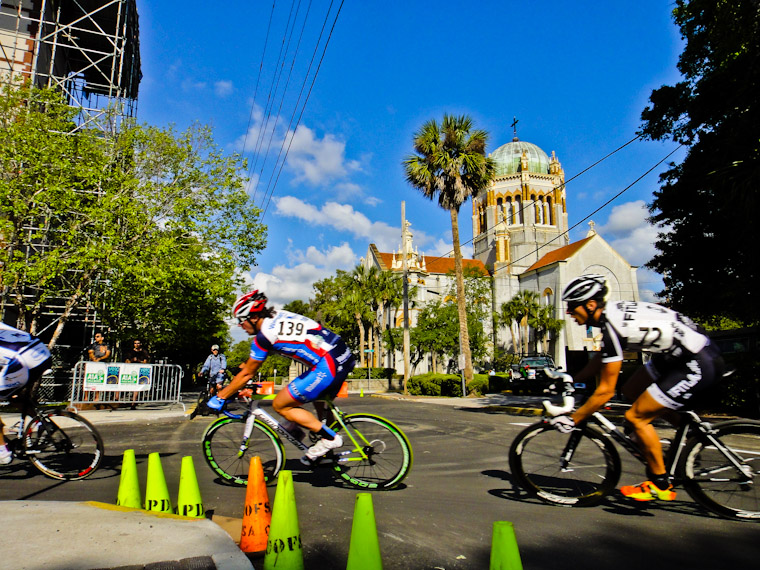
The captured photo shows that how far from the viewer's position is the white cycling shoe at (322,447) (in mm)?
4344

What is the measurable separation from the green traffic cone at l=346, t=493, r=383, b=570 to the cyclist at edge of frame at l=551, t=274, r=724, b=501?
2047 mm

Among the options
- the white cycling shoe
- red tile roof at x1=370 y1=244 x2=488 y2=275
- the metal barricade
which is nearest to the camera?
the white cycling shoe

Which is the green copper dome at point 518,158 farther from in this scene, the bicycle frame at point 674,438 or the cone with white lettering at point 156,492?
the cone with white lettering at point 156,492

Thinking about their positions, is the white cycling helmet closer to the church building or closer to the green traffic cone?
the green traffic cone

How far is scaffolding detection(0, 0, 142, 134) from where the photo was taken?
22.2m

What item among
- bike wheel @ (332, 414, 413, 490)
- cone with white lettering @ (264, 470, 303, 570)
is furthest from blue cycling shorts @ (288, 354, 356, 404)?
cone with white lettering @ (264, 470, 303, 570)

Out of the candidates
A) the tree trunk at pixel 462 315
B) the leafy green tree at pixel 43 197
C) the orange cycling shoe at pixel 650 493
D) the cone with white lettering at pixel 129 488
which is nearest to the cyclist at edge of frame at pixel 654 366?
the orange cycling shoe at pixel 650 493

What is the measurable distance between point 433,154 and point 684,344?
22.2 meters

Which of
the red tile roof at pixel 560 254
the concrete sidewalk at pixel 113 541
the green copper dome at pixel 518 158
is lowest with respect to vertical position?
the concrete sidewalk at pixel 113 541

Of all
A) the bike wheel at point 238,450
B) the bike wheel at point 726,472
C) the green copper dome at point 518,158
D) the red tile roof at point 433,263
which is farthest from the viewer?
the green copper dome at point 518,158

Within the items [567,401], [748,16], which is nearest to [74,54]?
[748,16]

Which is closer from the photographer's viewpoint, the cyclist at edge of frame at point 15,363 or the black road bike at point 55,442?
the cyclist at edge of frame at point 15,363

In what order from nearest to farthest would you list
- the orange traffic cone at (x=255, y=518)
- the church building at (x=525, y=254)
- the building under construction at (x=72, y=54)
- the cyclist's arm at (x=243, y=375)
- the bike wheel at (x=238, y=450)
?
the orange traffic cone at (x=255, y=518)
the cyclist's arm at (x=243, y=375)
the bike wheel at (x=238, y=450)
the building under construction at (x=72, y=54)
the church building at (x=525, y=254)

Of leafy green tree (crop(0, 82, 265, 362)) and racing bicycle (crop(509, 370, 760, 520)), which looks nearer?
racing bicycle (crop(509, 370, 760, 520))
